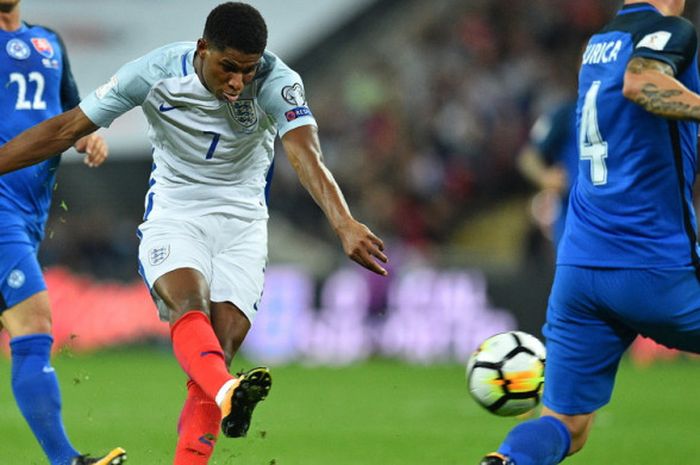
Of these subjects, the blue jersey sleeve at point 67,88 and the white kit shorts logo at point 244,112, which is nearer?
the white kit shorts logo at point 244,112

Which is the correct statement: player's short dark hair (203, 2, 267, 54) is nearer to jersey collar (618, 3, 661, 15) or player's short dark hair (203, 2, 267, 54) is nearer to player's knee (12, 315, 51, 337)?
jersey collar (618, 3, 661, 15)

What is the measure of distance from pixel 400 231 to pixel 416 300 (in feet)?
8.90

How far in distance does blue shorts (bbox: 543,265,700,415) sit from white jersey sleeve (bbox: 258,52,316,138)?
1.29 metres

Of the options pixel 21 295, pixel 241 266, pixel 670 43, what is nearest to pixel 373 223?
pixel 21 295

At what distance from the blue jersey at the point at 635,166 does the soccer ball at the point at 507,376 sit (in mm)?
941

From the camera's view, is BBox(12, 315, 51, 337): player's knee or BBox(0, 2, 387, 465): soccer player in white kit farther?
BBox(12, 315, 51, 337): player's knee

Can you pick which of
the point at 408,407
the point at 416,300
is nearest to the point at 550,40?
the point at 416,300

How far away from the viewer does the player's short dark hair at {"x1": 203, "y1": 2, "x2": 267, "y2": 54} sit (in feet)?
17.4

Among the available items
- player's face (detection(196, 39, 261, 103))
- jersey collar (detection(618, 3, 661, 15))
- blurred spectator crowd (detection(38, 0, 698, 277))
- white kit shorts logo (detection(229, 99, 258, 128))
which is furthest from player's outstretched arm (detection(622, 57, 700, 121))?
blurred spectator crowd (detection(38, 0, 698, 277))

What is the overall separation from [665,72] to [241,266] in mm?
2186

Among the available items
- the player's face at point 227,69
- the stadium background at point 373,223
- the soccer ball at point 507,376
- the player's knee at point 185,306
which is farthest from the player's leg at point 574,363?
the stadium background at point 373,223

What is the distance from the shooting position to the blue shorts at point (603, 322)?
4.93 meters

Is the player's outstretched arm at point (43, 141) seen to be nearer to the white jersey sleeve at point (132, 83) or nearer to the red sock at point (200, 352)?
the white jersey sleeve at point (132, 83)

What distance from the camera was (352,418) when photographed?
33.3ft
